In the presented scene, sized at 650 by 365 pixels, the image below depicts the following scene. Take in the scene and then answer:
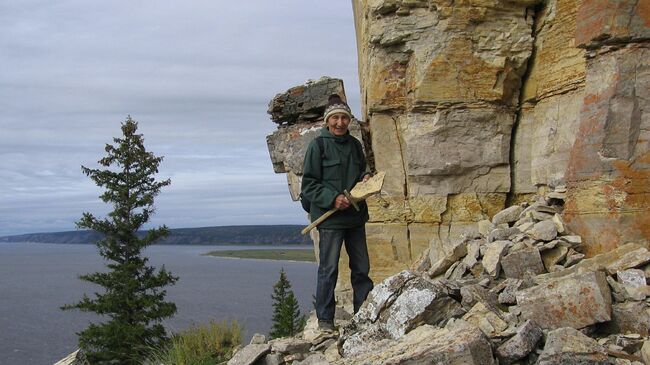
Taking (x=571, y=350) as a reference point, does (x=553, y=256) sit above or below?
above

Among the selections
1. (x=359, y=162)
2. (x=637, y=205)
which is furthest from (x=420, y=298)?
(x=637, y=205)

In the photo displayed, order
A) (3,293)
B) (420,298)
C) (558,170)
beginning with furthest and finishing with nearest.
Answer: (3,293), (558,170), (420,298)

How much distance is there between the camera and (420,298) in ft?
19.5

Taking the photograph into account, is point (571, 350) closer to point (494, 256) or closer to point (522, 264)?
point (522, 264)

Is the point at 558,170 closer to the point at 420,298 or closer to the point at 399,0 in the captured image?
the point at 399,0

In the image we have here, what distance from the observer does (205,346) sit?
30.3ft

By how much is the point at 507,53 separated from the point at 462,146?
1958 mm

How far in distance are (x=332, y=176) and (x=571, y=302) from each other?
9.84 feet

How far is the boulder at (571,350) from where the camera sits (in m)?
4.93

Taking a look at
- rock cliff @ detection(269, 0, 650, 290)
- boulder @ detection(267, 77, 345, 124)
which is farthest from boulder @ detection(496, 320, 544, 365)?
boulder @ detection(267, 77, 345, 124)

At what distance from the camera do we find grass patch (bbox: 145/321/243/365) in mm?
8438

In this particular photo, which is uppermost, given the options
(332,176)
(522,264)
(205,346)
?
(332,176)

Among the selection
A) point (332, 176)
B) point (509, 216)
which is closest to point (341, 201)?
point (332, 176)

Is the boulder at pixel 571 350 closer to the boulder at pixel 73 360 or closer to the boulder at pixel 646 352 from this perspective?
the boulder at pixel 646 352
